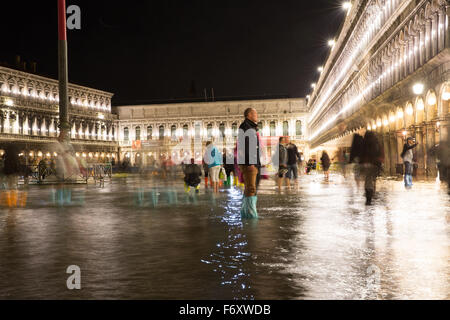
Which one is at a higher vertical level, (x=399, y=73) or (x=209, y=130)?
(x=209, y=130)

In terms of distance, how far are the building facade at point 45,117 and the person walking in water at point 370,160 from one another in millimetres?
53951

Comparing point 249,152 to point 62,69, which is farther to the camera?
point 62,69

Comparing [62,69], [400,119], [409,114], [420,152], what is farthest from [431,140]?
[62,69]

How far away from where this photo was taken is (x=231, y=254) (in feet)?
20.7

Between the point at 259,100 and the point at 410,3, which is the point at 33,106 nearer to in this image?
the point at 259,100

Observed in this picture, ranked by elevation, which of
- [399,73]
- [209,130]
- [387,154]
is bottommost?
[387,154]

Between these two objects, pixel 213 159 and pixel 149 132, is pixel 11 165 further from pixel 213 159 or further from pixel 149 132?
pixel 149 132

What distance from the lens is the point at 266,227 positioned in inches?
341

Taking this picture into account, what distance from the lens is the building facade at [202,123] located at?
4321 inches

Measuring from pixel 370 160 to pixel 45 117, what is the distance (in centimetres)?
7411

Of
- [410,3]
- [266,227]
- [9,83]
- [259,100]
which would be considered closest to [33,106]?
[9,83]

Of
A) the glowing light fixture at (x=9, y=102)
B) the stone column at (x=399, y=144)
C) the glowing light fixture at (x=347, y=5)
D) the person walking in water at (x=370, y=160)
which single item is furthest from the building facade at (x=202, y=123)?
the person walking in water at (x=370, y=160)

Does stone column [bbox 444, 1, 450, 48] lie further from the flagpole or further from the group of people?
the flagpole
